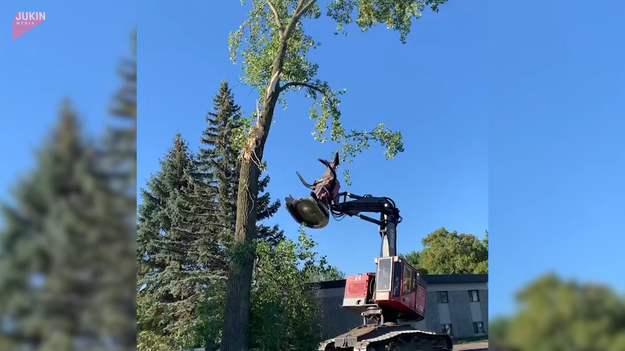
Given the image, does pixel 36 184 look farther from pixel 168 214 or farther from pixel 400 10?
pixel 168 214

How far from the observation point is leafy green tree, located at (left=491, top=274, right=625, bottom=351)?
2.41 feet

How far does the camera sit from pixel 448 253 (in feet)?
75.3

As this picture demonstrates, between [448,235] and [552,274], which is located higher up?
[448,235]

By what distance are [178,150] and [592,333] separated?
15459 millimetres

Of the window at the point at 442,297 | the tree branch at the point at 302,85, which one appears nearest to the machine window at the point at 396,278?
the tree branch at the point at 302,85

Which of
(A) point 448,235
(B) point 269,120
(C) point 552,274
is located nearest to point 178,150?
(B) point 269,120

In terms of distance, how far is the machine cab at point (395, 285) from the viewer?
16.2 ft

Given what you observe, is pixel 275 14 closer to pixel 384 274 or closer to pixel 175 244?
pixel 384 274

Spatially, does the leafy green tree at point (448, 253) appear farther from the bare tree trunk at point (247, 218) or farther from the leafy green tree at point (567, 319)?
the leafy green tree at point (567, 319)

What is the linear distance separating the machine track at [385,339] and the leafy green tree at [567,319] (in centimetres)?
456

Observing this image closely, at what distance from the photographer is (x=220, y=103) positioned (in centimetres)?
1497

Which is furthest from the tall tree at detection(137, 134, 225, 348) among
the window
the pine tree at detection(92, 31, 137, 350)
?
the pine tree at detection(92, 31, 137, 350)

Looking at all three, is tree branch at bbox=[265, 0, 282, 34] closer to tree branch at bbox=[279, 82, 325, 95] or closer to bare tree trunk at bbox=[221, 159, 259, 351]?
tree branch at bbox=[279, 82, 325, 95]

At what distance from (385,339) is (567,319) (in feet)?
15.4
